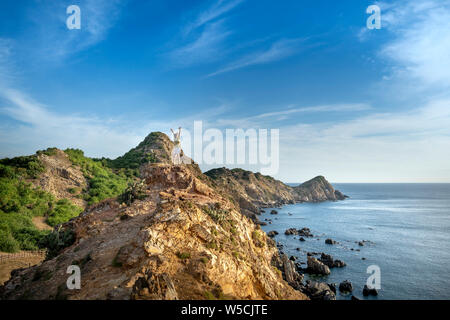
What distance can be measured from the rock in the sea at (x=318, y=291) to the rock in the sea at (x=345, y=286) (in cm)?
157

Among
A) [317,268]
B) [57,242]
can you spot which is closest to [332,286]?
[317,268]

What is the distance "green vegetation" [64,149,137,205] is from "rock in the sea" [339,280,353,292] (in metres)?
37.0

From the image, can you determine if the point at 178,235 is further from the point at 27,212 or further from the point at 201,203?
the point at 27,212

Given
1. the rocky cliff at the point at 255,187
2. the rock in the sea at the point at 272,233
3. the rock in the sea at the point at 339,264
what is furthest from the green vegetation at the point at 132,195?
the rocky cliff at the point at 255,187

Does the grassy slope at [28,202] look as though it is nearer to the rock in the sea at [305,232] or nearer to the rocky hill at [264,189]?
the rock in the sea at [305,232]

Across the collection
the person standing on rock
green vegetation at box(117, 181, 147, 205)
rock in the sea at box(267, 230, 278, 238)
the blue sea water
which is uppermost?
the person standing on rock

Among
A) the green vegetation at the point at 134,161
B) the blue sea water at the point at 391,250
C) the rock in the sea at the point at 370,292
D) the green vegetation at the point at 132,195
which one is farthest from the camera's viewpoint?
the green vegetation at the point at 134,161

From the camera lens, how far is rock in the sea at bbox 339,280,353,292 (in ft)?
99.7

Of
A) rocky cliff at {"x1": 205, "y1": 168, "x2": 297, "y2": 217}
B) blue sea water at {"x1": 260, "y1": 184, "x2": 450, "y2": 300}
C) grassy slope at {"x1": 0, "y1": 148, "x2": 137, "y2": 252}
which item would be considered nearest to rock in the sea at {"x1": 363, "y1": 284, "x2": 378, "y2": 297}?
blue sea water at {"x1": 260, "y1": 184, "x2": 450, "y2": 300}

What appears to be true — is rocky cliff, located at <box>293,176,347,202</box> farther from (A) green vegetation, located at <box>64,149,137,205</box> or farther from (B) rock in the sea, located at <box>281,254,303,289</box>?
(B) rock in the sea, located at <box>281,254,303,289</box>

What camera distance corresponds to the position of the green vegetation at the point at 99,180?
43.2 m

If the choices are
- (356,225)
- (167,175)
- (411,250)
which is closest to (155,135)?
(167,175)

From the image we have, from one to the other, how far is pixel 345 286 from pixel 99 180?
162 feet

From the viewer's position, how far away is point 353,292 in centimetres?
3003
